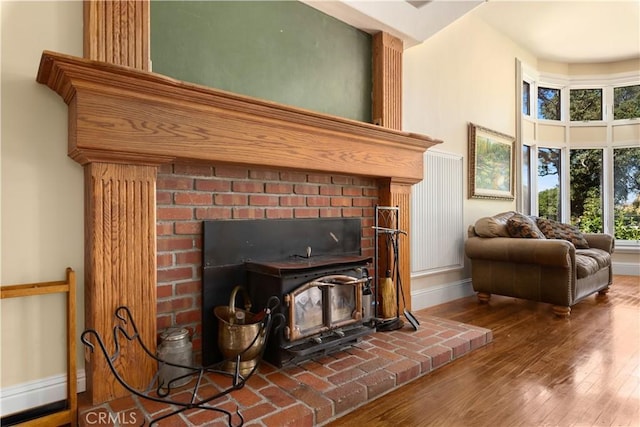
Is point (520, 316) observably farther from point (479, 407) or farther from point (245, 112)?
point (245, 112)

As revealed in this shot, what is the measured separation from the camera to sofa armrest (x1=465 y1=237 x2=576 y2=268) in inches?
116

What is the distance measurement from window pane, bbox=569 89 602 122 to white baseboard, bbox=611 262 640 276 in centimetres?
217

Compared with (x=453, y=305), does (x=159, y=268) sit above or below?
above

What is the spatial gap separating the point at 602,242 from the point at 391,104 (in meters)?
3.07

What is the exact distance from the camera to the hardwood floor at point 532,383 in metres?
1.56

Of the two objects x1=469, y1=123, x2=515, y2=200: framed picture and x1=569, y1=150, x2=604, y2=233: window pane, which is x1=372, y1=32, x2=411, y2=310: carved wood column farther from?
x1=569, y1=150, x2=604, y2=233: window pane

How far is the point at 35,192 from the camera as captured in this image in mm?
1477

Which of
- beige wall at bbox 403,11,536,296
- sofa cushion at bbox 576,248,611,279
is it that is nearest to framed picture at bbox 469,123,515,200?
beige wall at bbox 403,11,536,296

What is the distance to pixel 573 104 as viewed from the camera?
18.4 ft

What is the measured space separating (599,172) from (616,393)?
4892mm

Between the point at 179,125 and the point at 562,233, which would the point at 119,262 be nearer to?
the point at 179,125

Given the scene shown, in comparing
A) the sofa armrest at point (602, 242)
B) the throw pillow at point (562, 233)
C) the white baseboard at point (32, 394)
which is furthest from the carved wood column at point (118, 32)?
the sofa armrest at point (602, 242)

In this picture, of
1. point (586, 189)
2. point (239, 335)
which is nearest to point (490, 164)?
point (586, 189)

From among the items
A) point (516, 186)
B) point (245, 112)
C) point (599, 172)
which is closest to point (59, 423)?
point (245, 112)
